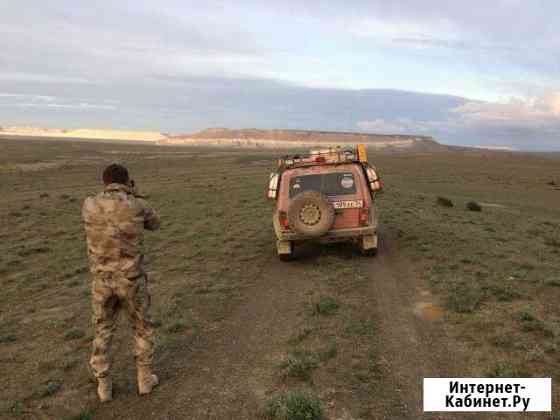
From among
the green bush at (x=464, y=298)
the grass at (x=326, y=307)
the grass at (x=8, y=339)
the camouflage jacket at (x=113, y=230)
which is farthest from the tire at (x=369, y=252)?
the grass at (x=8, y=339)

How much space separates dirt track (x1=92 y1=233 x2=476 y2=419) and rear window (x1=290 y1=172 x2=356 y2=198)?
252cm

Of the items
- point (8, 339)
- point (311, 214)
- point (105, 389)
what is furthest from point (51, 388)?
point (311, 214)

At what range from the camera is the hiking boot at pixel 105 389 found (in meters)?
5.00

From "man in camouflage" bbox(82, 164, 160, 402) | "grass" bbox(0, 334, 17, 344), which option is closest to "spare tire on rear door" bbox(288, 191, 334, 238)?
"man in camouflage" bbox(82, 164, 160, 402)

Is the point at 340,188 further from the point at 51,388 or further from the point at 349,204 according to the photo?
the point at 51,388

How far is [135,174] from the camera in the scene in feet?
145

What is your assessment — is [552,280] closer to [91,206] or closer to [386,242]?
[386,242]

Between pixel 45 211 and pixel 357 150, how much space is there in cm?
1498

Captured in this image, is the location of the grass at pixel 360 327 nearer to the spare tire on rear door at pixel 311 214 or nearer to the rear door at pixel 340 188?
the spare tire on rear door at pixel 311 214

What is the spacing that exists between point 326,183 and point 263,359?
556cm

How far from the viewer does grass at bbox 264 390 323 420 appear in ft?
14.6

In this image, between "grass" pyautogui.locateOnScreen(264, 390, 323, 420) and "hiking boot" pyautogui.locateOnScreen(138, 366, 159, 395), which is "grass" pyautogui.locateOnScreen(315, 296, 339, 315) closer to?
→ "grass" pyautogui.locateOnScreen(264, 390, 323, 420)

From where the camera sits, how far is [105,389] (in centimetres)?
501

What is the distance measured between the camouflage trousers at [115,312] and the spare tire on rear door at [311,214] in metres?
5.08
